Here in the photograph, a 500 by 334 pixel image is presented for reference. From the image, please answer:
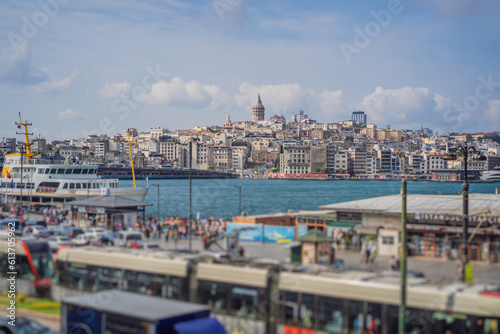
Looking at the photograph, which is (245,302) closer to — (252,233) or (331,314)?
(331,314)

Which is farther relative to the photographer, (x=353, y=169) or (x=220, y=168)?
(x=220, y=168)

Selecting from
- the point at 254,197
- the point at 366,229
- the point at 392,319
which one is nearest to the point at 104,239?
the point at 366,229

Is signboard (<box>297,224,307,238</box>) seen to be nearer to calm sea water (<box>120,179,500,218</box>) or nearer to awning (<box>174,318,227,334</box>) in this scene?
calm sea water (<box>120,179,500,218</box>)

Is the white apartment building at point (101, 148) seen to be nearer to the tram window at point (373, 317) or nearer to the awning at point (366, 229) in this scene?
the awning at point (366, 229)

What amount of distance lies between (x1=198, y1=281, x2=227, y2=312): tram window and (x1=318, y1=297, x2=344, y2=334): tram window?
1.74m

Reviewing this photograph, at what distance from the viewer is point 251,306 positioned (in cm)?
953

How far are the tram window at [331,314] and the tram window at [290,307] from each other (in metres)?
0.40

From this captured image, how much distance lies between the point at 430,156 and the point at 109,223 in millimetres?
163064

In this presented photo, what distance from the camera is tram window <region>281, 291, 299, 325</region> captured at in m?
9.15

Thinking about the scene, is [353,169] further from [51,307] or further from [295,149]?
[51,307]

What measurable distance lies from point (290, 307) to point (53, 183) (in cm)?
3980

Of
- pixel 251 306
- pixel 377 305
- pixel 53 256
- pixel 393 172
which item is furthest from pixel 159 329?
pixel 393 172

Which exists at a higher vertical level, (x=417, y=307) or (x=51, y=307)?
(x=417, y=307)

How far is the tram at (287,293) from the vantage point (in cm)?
798
